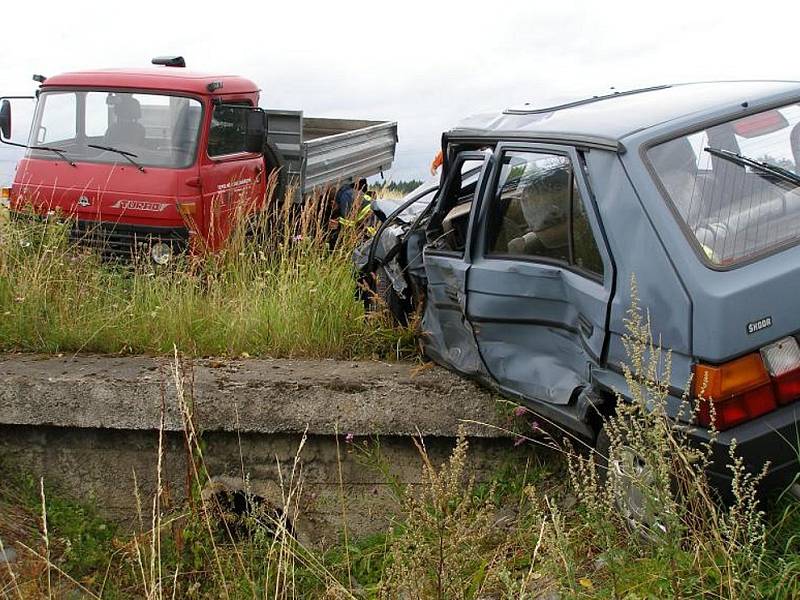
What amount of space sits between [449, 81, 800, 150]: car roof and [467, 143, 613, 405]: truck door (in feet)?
0.39

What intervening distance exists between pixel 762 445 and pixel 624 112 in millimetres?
1710

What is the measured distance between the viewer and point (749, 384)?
369 cm

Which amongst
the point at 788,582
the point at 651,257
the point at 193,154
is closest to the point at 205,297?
the point at 193,154

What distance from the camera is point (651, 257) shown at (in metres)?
3.90

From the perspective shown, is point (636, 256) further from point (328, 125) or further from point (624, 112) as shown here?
point (328, 125)

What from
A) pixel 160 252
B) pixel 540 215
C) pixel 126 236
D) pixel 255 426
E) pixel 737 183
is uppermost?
→ pixel 737 183

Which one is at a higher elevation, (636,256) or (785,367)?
(636,256)

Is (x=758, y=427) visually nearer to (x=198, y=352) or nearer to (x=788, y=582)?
(x=788, y=582)

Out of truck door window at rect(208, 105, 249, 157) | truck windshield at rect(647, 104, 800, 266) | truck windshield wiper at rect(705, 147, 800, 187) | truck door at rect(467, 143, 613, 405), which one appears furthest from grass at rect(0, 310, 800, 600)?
truck door window at rect(208, 105, 249, 157)

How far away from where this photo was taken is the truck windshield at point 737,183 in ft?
12.9

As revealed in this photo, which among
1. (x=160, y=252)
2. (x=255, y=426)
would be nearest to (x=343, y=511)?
(x=255, y=426)

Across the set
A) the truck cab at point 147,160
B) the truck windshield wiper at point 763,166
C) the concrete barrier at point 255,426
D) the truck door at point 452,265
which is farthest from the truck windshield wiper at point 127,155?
the truck windshield wiper at point 763,166

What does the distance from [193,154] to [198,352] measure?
3.08 m

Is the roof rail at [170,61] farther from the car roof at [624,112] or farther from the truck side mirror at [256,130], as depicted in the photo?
the car roof at [624,112]
